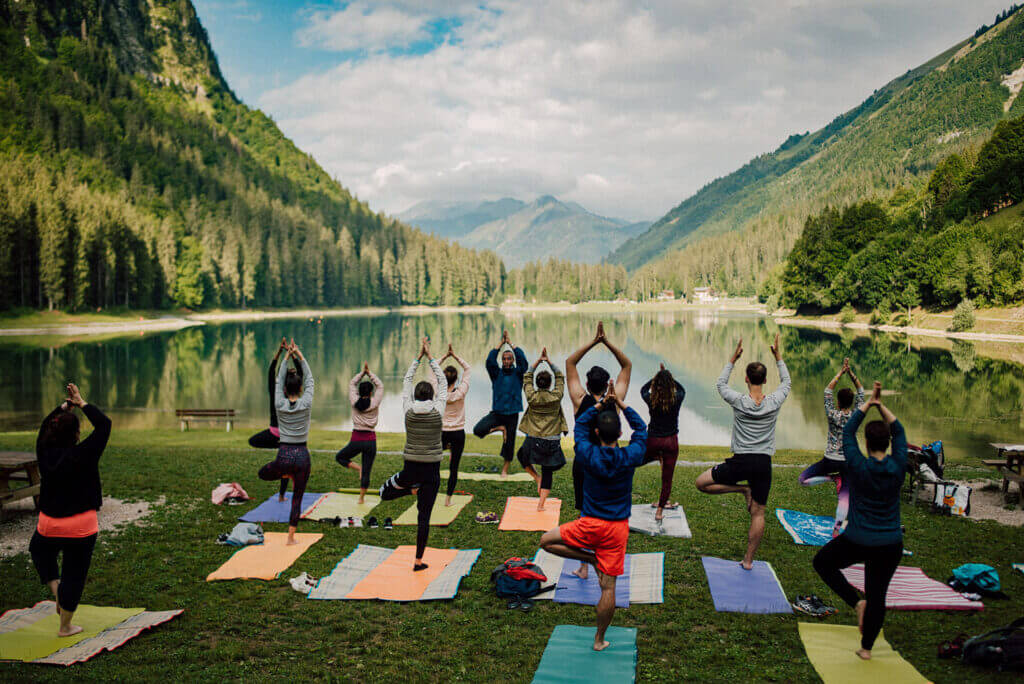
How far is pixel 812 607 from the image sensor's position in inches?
281

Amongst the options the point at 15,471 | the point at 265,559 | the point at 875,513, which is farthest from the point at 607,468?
Answer: the point at 15,471

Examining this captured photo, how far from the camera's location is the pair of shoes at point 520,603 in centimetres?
730

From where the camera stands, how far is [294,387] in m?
9.30

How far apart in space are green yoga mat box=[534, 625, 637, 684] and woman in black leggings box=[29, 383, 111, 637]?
5.14m

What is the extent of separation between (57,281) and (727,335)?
272 ft

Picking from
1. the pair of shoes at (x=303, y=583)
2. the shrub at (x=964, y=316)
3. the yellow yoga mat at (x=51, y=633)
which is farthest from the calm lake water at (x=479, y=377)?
the yellow yoga mat at (x=51, y=633)

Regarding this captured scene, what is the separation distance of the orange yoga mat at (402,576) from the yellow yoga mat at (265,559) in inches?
57.2

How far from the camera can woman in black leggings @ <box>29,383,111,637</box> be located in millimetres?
6305

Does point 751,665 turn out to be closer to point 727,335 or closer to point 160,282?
point 727,335

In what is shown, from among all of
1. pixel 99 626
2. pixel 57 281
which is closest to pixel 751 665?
pixel 99 626

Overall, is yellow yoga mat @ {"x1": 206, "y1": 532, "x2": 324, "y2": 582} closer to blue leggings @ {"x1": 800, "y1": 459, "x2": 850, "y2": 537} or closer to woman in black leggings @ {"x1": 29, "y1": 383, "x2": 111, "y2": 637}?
woman in black leggings @ {"x1": 29, "y1": 383, "x2": 111, "y2": 637}

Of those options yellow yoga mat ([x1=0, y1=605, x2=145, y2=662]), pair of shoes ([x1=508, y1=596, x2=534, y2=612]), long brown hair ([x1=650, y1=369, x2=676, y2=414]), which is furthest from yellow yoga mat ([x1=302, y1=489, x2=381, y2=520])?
long brown hair ([x1=650, y1=369, x2=676, y2=414])

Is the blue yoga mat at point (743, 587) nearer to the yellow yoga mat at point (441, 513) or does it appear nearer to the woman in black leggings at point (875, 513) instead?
the woman in black leggings at point (875, 513)

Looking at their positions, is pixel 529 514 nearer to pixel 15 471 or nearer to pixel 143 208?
pixel 15 471
